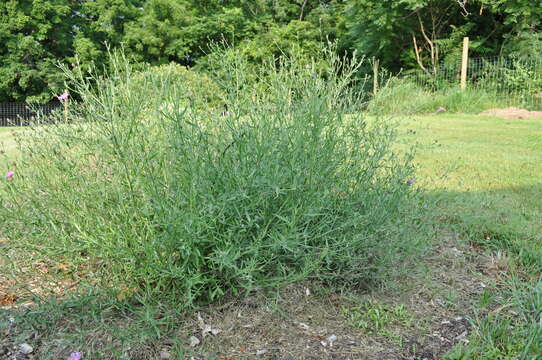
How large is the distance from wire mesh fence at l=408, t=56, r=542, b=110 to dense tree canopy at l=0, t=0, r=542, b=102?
112 cm

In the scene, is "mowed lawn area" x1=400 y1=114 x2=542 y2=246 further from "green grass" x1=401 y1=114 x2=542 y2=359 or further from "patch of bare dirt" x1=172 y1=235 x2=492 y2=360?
"patch of bare dirt" x1=172 y1=235 x2=492 y2=360

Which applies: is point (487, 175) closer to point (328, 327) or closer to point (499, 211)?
point (499, 211)

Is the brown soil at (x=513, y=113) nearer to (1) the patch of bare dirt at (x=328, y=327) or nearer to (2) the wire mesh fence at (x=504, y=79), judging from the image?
(2) the wire mesh fence at (x=504, y=79)

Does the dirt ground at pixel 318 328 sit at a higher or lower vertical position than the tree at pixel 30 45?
lower

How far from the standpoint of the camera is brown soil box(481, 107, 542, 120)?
8672mm

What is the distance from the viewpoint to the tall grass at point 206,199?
1541mm

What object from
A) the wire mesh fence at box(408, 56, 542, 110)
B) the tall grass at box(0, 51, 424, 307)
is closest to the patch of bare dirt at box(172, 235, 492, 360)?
the tall grass at box(0, 51, 424, 307)

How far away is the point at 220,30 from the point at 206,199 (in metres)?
18.6

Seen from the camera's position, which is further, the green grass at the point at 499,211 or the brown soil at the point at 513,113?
the brown soil at the point at 513,113

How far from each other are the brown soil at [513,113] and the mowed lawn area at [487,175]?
1.98m

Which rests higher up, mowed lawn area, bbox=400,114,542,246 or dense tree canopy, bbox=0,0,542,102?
dense tree canopy, bbox=0,0,542,102

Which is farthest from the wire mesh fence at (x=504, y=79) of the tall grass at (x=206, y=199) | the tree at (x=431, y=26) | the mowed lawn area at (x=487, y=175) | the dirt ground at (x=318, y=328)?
the tall grass at (x=206, y=199)

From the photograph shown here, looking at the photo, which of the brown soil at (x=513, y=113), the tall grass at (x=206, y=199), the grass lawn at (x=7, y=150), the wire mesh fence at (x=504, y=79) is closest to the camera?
the tall grass at (x=206, y=199)

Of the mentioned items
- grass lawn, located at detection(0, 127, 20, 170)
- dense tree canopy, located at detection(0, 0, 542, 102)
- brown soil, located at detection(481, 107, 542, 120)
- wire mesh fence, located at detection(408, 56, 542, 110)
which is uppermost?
dense tree canopy, located at detection(0, 0, 542, 102)
